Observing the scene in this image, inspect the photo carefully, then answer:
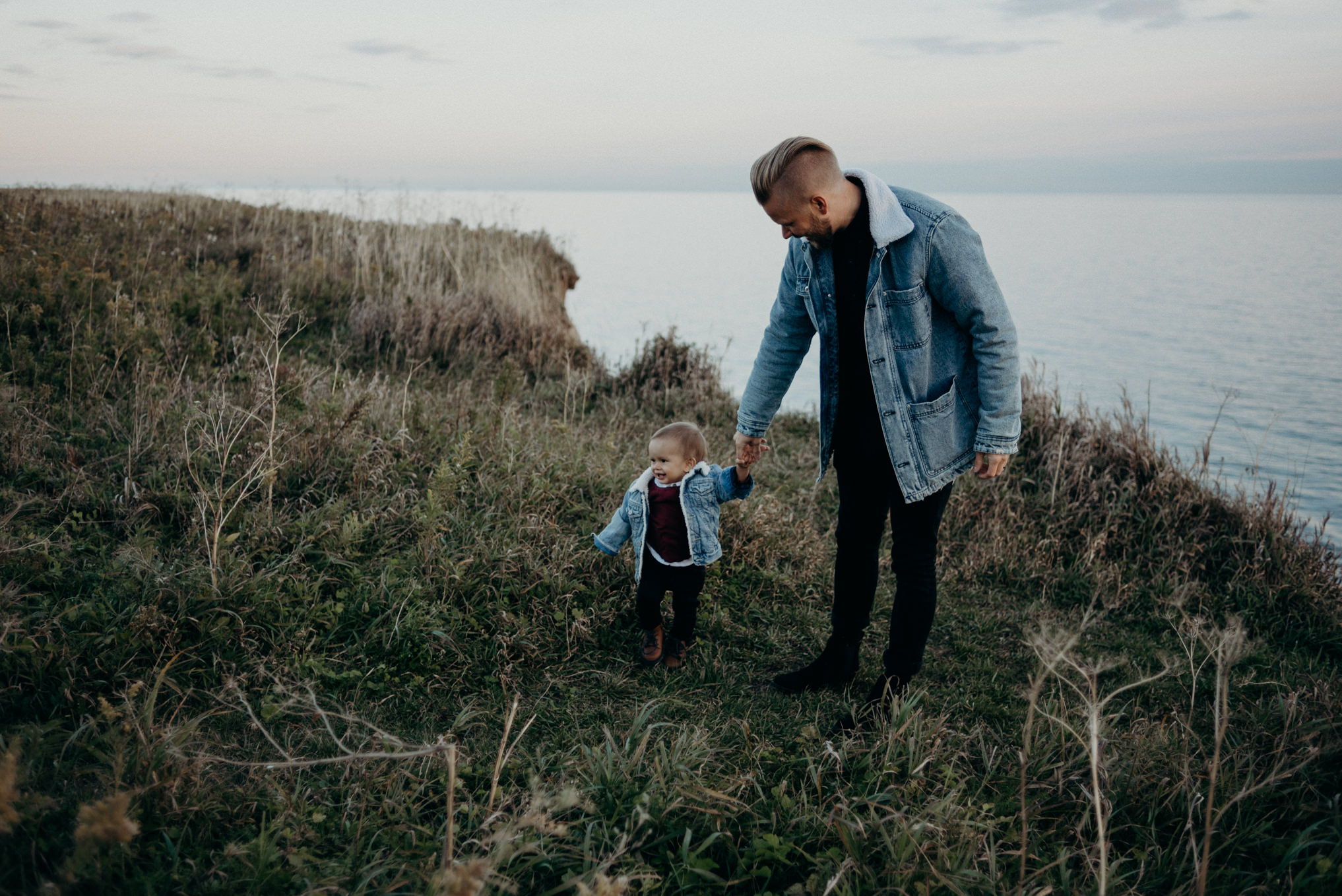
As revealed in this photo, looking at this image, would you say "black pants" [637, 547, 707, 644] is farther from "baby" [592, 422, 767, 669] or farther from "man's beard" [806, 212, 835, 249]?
"man's beard" [806, 212, 835, 249]

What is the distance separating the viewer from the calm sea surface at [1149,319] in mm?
9016

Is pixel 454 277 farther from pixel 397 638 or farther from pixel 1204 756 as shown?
pixel 1204 756

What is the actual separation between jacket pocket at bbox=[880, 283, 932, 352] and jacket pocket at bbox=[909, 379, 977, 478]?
209 millimetres

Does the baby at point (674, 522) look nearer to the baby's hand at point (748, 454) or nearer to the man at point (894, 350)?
the baby's hand at point (748, 454)

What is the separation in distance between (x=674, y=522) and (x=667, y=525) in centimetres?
4

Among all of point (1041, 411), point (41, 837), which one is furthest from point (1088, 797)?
point (1041, 411)

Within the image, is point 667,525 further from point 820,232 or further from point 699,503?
point 820,232

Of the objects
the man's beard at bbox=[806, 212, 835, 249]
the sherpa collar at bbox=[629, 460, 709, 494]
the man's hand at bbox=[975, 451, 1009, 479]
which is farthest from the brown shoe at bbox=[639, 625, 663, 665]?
the man's beard at bbox=[806, 212, 835, 249]

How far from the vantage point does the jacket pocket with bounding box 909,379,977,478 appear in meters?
2.60

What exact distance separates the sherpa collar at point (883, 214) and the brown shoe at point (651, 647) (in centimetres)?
190

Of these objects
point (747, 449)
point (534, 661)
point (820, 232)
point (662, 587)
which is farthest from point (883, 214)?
point (534, 661)

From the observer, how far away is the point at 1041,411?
6.01 m

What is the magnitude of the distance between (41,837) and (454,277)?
830cm

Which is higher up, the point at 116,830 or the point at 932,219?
the point at 932,219
